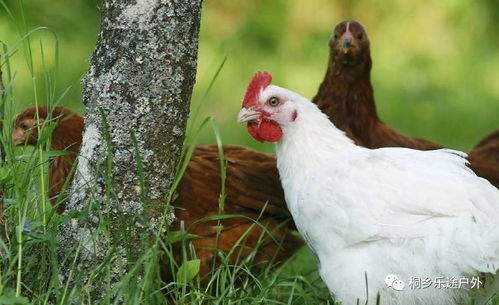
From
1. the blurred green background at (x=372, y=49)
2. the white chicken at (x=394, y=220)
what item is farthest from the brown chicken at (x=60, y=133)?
the blurred green background at (x=372, y=49)

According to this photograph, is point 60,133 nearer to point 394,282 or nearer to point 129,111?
point 129,111

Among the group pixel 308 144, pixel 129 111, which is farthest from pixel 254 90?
pixel 129 111

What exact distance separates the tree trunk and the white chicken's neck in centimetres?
57

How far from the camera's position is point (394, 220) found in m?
3.07

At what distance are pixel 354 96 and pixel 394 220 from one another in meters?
1.42

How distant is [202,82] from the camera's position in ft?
24.6

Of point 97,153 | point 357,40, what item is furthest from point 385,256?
point 357,40

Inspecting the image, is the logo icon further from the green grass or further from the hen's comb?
the hen's comb

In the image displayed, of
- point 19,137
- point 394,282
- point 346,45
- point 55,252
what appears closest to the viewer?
point 55,252

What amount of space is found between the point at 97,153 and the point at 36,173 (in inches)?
8.2

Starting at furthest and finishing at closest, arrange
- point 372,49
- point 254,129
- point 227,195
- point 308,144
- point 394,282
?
point 372,49
point 227,195
point 254,129
point 308,144
point 394,282

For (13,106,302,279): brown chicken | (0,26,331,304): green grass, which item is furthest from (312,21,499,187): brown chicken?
(0,26,331,304): green grass

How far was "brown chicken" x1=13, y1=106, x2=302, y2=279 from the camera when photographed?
369 centimetres

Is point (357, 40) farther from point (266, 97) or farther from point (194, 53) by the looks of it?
point (194, 53)
